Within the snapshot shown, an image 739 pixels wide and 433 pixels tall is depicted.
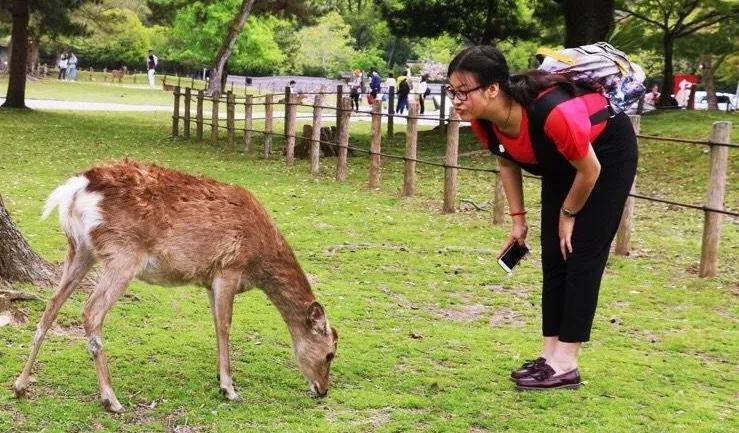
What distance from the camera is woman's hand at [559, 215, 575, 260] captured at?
13.0ft

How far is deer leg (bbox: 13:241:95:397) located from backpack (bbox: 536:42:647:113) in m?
2.18

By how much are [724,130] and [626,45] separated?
16.2 meters

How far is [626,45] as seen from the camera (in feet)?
73.2

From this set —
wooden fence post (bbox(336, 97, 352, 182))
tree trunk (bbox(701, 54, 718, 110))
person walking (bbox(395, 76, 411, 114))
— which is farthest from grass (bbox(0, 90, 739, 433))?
person walking (bbox(395, 76, 411, 114))

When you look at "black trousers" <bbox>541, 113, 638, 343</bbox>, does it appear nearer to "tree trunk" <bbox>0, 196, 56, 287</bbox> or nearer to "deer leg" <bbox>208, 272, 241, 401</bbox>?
"deer leg" <bbox>208, 272, 241, 401</bbox>

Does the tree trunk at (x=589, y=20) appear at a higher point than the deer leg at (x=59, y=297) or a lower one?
higher

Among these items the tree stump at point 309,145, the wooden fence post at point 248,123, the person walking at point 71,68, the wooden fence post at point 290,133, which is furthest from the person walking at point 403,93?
the person walking at point 71,68

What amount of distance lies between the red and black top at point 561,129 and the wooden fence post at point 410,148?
6683mm

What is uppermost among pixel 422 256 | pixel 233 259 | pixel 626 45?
pixel 626 45

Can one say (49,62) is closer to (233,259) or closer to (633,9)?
(633,9)

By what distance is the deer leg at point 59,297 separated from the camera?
3816mm

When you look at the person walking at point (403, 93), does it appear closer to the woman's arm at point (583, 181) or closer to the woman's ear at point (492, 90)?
the woman's arm at point (583, 181)

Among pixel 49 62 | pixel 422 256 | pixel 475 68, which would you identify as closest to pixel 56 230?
pixel 422 256

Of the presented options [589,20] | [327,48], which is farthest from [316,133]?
[327,48]
